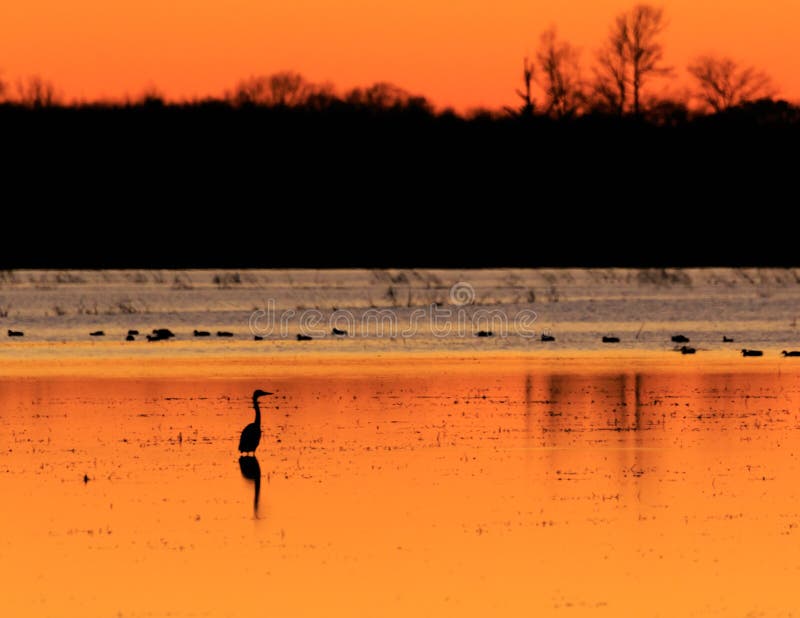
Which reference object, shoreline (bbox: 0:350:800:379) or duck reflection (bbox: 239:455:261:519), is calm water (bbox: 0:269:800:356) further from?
duck reflection (bbox: 239:455:261:519)

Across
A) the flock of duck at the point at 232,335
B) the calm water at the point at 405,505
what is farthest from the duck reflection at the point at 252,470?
the flock of duck at the point at 232,335

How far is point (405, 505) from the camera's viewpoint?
13.2 m

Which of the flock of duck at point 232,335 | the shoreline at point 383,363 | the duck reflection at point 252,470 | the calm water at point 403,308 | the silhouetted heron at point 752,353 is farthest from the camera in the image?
the calm water at point 403,308

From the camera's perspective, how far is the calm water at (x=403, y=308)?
32.5 m

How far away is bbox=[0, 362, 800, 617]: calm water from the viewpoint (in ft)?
33.9

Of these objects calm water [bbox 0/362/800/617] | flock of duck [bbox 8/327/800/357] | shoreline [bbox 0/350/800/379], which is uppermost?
flock of duck [bbox 8/327/800/357]

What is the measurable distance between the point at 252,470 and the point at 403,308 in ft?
92.6

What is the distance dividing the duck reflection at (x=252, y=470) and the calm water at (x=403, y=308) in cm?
1381

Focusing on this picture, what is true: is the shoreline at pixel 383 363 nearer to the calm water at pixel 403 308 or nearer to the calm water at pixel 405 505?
the calm water at pixel 403 308

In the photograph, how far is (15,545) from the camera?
464 inches

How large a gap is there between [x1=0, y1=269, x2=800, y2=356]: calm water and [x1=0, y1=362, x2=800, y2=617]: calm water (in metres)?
10.9

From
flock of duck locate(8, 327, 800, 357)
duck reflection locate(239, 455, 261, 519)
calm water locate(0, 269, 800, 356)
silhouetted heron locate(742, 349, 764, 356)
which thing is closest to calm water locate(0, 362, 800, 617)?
duck reflection locate(239, 455, 261, 519)

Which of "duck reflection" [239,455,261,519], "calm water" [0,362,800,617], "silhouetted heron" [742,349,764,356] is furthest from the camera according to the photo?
"silhouetted heron" [742,349,764,356]

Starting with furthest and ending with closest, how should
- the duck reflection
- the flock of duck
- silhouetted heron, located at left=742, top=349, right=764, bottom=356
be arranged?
the flock of duck
silhouetted heron, located at left=742, top=349, right=764, bottom=356
the duck reflection
